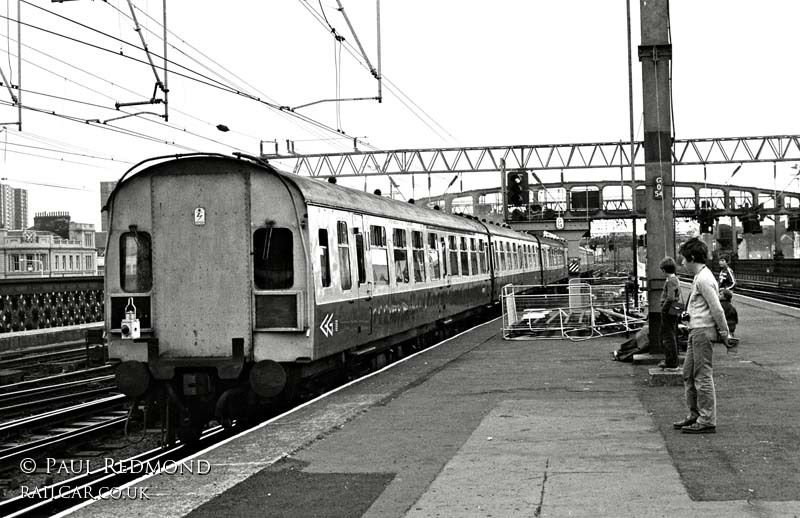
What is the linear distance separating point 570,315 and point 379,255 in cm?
918

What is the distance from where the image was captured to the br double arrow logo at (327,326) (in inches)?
456

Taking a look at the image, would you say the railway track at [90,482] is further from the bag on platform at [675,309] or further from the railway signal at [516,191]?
the railway signal at [516,191]

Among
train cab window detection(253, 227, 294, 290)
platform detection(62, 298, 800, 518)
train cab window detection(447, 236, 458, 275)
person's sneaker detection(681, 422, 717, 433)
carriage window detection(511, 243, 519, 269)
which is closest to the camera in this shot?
platform detection(62, 298, 800, 518)

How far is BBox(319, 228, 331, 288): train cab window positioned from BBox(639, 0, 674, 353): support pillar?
4.93 meters

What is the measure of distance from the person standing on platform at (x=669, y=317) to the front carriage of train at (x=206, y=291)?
503cm

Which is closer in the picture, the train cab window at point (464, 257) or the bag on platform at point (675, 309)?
the bag on platform at point (675, 309)

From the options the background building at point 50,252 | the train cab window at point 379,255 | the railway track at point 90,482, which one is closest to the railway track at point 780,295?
the train cab window at point 379,255

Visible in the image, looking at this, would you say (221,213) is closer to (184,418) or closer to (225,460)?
(184,418)

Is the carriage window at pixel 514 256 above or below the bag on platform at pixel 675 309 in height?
above

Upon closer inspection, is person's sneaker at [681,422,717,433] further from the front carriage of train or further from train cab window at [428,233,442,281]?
train cab window at [428,233,442,281]

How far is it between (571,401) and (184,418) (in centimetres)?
446

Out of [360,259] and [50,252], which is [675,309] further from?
[50,252]

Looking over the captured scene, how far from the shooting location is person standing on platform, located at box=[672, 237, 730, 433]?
28.4 ft

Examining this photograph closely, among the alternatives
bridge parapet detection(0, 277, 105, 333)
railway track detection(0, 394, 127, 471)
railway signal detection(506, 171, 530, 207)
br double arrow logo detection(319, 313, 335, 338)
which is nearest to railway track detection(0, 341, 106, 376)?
bridge parapet detection(0, 277, 105, 333)
